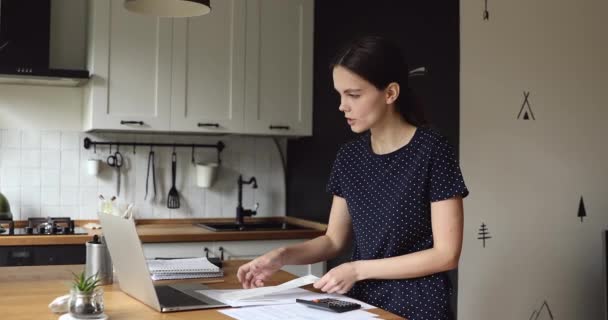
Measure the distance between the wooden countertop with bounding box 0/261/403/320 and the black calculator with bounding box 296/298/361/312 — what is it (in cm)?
6

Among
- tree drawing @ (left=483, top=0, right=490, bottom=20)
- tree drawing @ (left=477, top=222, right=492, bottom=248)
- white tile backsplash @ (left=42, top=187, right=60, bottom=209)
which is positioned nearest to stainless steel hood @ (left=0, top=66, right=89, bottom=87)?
white tile backsplash @ (left=42, top=187, right=60, bottom=209)

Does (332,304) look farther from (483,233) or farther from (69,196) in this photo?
(69,196)

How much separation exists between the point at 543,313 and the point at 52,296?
7.57 ft

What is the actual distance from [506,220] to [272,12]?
1.80m

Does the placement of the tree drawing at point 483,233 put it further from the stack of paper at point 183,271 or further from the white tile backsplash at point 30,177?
the white tile backsplash at point 30,177

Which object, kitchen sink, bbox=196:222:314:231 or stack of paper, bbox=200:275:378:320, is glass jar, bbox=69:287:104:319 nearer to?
stack of paper, bbox=200:275:378:320

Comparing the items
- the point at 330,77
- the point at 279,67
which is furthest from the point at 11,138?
the point at 330,77

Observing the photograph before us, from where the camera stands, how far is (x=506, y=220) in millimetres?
3152

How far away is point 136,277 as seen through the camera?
1.68 meters

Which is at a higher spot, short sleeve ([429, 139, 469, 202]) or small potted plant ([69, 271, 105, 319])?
short sleeve ([429, 139, 469, 202])

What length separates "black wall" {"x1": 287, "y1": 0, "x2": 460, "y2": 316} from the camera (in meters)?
3.06

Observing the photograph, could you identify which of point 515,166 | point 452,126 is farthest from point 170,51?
point 515,166

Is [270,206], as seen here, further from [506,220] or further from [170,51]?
[506,220]

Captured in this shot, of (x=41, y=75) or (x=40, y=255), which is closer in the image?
(x=40, y=255)
